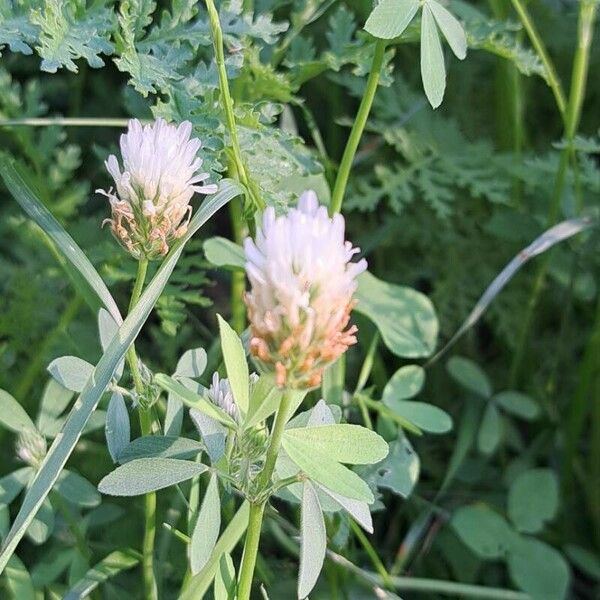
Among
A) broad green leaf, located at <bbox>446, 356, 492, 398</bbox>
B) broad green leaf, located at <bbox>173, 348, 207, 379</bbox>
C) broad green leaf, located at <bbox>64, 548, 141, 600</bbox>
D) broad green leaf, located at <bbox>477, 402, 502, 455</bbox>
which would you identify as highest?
broad green leaf, located at <bbox>173, 348, 207, 379</bbox>

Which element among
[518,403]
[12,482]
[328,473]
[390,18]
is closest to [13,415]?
[12,482]

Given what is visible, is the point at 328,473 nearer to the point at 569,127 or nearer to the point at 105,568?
the point at 105,568

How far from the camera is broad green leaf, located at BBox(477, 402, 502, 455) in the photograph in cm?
145

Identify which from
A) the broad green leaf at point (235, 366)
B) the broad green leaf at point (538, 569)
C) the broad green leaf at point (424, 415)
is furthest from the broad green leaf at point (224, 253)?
the broad green leaf at point (538, 569)

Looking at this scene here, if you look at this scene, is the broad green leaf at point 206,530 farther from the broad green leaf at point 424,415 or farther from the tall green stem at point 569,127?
the tall green stem at point 569,127

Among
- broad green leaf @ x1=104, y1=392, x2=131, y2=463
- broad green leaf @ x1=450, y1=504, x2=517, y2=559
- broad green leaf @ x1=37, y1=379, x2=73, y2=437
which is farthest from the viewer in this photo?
broad green leaf @ x1=450, y1=504, x2=517, y2=559

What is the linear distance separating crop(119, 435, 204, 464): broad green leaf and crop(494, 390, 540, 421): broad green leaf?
75cm

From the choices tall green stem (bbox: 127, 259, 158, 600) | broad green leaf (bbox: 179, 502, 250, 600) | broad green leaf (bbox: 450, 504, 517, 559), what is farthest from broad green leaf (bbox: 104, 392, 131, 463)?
broad green leaf (bbox: 450, 504, 517, 559)

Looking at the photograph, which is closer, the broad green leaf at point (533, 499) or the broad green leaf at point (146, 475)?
the broad green leaf at point (146, 475)

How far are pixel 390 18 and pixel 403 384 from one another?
48 cm

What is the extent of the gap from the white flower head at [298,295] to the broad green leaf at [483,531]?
0.75 meters

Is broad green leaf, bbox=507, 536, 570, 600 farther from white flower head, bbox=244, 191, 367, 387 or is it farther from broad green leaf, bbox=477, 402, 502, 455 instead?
white flower head, bbox=244, 191, 367, 387

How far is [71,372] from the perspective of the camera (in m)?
0.90

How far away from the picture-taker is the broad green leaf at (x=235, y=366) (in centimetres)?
77
